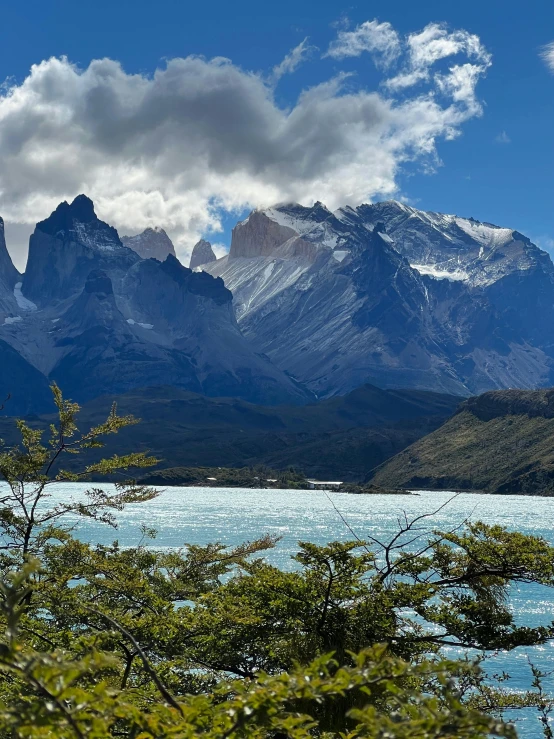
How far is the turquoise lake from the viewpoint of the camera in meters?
53.7

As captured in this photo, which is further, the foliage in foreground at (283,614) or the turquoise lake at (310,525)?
the turquoise lake at (310,525)

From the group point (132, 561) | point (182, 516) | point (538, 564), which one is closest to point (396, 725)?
point (538, 564)

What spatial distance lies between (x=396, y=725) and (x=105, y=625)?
44.6ft

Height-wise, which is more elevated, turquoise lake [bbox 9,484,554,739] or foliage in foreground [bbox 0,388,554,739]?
foliage in foreground [bbox 0,388,554,739]

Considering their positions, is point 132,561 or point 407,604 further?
point 132,561

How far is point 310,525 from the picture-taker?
414 ft

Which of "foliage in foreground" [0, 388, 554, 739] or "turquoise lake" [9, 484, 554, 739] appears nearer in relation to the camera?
"foliage in foreground" [0, 388, 554, 739]

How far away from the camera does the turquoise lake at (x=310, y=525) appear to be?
53.7 metres

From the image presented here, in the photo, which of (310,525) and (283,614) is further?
(310,525)

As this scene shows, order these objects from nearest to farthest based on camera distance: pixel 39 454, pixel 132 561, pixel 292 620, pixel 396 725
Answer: pixel 396 725 → pixel 292 620 → pixel 39 454 → pixel 132 561

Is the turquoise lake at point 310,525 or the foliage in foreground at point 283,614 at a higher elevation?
the foliage in foreground at point 283,614

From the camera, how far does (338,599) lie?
15219 millimetres

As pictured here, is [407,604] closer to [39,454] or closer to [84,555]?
[84,555]

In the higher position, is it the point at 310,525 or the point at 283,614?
the point at 283,614
